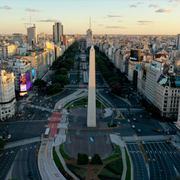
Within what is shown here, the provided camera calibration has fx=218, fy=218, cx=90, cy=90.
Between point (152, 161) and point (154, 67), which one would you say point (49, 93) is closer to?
point (154, 67)

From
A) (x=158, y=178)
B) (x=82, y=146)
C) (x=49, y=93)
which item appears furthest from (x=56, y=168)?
(x=49, y=93)

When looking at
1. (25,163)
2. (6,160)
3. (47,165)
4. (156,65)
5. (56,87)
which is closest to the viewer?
(47,165)

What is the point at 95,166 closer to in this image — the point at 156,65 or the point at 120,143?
the point at 120,143

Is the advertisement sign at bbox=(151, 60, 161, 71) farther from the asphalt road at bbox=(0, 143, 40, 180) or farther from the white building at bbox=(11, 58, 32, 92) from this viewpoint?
the white building at bbox=(11, 58, 32, 92)

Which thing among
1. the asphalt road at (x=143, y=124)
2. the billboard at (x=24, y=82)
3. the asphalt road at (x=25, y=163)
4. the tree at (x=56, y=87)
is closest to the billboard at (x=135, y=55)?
the tree at (x=56, y=87)

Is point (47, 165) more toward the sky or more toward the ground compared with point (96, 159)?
more toward the ground

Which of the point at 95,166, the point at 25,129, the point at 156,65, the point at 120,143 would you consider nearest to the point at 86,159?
the point at 95,166
